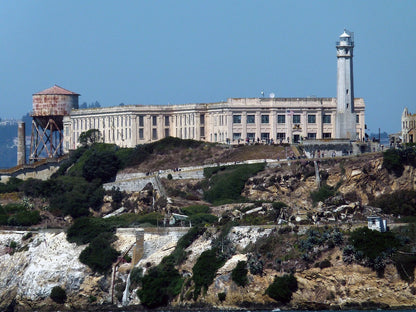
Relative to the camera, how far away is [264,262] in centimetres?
10181

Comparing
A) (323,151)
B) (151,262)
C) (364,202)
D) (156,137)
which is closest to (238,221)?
(151,262)

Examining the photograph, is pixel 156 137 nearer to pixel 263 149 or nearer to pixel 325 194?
pixel 263 149

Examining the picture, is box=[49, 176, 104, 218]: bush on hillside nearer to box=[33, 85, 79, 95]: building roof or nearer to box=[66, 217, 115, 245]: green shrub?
box=[66, 217, 115, 245]: green shrub

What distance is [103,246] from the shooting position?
370 feet

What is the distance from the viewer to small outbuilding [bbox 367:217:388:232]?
333ft

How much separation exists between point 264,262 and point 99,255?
15704mm

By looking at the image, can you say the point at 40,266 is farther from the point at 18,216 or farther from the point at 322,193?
the point at 322,193

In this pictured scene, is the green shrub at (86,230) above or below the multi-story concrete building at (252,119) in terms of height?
Answer: below

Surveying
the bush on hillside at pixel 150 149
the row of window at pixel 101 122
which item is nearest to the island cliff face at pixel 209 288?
the bush on hillside at pixel 150 149

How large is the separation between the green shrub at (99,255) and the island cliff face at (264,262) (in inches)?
25.4

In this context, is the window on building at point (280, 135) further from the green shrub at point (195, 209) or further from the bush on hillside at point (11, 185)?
the bush on hillside at point (11, 185)

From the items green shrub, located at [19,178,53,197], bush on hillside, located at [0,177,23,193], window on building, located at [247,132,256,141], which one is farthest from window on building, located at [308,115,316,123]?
bush on hillside, located at [0,177,23,193]

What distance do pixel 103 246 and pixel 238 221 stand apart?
35.6 feet

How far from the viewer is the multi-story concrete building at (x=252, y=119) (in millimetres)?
136625
